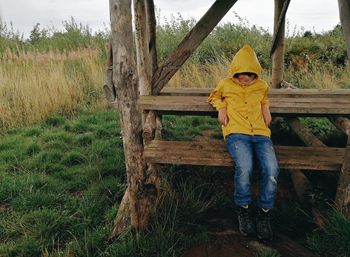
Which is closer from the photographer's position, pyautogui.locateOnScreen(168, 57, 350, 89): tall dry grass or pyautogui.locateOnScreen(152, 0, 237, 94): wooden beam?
pyautogui.locateOnScreen(152, 0, 237, 94): wooden beam

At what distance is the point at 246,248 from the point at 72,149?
2991mm

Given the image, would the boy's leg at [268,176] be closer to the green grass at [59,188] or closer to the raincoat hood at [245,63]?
the raincoat hood at [245,63]

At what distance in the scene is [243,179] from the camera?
2.86m

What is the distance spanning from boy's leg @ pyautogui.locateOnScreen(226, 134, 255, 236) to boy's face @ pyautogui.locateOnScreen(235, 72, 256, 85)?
1.83 feet

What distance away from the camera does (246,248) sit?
8.98ft

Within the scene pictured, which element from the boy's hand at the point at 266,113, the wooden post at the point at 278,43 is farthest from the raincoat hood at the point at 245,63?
the wooden post at the point at 278,43

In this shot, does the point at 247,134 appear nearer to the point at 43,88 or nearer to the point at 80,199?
the point at 80,199

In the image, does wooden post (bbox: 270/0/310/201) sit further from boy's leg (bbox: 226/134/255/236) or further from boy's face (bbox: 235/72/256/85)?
boy's leg (bbox: 226/134/255/236)

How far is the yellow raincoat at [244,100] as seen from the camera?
10.0ft

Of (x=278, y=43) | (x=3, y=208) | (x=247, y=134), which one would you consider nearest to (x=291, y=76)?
(x=278, y=43)

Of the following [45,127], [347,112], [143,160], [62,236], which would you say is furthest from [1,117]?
[347,112]

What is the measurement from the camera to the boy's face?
10.5 ft

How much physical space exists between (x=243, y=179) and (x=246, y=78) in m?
0.88

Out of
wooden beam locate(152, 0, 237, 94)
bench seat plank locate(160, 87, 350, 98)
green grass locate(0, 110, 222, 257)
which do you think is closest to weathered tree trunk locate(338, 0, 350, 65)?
wooden beam locate(152, 0, 237, 94)
